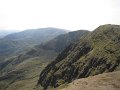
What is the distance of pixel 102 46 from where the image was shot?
626 feet

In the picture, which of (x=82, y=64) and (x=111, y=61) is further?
(x=82, y=64)

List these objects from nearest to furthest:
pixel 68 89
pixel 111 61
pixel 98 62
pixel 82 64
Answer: pixel 68 89 < pixel 111 61 < pixel 98 62 < pixel 82 64

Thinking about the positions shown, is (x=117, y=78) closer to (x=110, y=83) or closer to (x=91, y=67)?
(x=110, y=83)

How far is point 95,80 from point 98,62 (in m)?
114

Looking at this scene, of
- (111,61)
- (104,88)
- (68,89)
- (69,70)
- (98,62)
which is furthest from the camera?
(69,70)

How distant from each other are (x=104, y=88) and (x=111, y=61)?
109296 millimetres

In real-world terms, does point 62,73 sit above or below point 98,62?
below

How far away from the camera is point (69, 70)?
18875cm

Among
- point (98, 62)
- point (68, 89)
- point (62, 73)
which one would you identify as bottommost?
point (62, 73)

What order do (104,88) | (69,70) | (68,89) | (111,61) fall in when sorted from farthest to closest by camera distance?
(69,70)
(111,61)
(68,89)
(104,88)

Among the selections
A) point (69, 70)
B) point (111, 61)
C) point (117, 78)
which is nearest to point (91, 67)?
point (111, 61)

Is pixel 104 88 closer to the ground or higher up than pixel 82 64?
higher up

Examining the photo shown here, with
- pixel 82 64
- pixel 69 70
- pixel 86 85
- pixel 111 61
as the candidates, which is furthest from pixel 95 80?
pixel 69 70

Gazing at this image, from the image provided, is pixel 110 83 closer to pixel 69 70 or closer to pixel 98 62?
pixel 98 62
